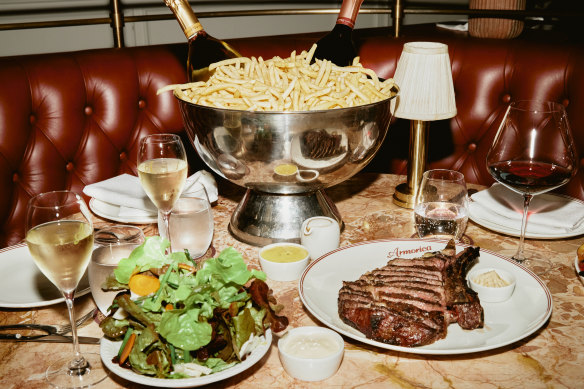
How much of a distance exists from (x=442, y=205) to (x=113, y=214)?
90 cm

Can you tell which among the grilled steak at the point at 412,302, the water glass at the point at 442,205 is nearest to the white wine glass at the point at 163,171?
the grilled steak at the point at 412,302

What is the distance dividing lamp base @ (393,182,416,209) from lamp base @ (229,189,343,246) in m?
0.30

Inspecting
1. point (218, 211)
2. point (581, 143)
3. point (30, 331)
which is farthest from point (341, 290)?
point (581, 143)

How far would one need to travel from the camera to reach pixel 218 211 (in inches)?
69.0

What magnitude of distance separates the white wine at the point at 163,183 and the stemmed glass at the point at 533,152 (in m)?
0.75

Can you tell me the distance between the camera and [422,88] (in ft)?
5.89

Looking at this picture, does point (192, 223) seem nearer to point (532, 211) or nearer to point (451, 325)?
point (451, 325)

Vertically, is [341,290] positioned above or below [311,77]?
below

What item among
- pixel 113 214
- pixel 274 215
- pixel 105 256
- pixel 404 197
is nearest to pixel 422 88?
pixel 404 197

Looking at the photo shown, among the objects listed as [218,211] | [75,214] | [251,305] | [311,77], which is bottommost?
[218,211]

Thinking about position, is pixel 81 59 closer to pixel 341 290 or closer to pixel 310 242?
pixel 310 242

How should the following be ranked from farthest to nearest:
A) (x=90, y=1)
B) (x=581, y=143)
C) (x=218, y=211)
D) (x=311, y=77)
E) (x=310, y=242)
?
1. (x=90, y=1)
2. (x=581, y=143)
3. (x=218, y=211)
4. (x=311, y=77)
5. (x=310, y=242)

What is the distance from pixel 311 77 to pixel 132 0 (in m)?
3.08

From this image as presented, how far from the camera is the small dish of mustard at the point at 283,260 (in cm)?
130
